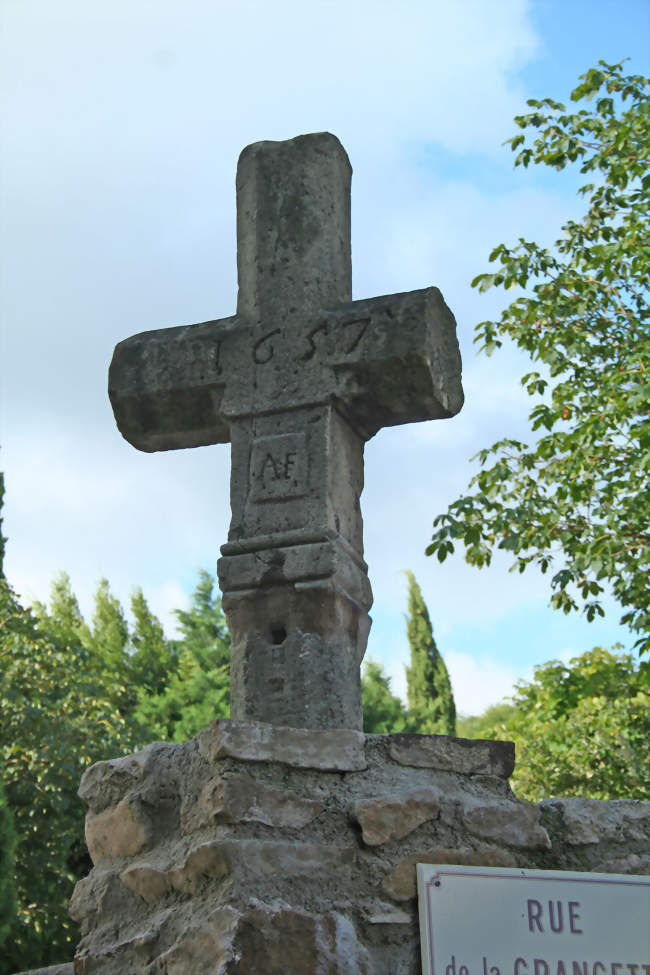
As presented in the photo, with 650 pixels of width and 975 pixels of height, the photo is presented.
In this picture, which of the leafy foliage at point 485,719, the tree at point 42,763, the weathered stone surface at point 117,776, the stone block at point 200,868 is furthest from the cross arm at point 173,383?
the leafy foliage at point 485,719

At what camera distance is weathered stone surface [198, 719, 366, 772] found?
2682 mm

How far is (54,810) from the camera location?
10.6 meters

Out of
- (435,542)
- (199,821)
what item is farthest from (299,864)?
(435,542)

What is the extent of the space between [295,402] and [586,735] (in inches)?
275

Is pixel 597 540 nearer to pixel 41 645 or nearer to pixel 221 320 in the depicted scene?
pixel 221 320

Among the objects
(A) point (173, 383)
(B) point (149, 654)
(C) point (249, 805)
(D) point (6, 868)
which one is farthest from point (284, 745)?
(B) point (149, 654)

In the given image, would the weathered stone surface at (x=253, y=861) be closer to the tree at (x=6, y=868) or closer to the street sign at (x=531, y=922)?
the street sign at (x=531, y=922)

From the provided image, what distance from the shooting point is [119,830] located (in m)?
2.96

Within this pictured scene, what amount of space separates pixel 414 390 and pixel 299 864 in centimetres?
166

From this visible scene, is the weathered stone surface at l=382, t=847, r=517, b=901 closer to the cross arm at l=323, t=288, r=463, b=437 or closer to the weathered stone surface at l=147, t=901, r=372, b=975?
the weathered stone surface at l=147, t=901, r=372, b=975

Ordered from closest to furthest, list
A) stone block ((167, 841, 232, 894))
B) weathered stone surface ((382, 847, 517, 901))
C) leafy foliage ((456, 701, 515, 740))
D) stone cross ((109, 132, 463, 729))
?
Result: stone block ((167, 841, 232, 894)) < weathered stone surface ((382, 847, 517, 901)) < stone cross ((109, 132, 463, 729)) < leafy foliage ((456, 701, 515, 740))

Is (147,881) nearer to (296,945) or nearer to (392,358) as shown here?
(296,945)

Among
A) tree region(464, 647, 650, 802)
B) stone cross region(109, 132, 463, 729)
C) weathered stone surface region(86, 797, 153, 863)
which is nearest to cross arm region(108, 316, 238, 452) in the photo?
stone cross region(109, 132, 463, 729)

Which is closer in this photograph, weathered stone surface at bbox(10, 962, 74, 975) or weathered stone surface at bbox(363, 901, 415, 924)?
→ weathered stone surface at bbox(363, 901, 415, 924)
